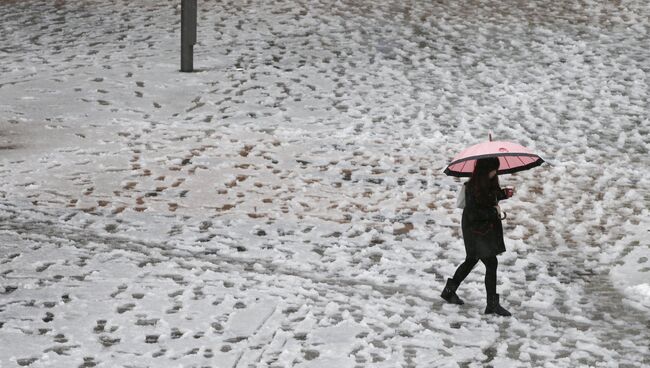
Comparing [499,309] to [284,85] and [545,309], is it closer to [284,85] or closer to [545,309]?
[545,309]

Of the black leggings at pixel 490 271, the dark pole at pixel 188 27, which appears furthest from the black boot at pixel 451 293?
the dark pole at pixel 188 27

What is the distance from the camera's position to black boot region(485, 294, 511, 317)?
7.17m

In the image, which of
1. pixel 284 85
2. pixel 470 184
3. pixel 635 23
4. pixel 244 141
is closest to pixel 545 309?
pixel 470 184

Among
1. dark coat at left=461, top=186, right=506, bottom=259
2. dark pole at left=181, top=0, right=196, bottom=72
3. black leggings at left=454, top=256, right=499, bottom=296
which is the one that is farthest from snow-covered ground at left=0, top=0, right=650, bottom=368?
dark coat at left=461, top=186, right=506, bottom=259

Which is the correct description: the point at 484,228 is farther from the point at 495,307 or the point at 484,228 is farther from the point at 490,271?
the point at 495,307

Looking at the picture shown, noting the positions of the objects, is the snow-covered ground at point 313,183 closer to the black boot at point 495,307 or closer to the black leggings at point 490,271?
the black boot at point 495,307

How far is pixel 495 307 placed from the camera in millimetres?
7180

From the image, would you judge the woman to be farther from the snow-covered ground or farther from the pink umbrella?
the snow-covered ground

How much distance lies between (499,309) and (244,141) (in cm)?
544

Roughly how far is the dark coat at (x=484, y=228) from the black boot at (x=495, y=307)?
1.11ft

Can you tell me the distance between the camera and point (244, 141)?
11953mm

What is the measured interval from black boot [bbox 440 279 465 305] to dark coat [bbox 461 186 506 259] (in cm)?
44

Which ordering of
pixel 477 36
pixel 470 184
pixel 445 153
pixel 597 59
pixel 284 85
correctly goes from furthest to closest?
pixel 477 36
pixel 597 59
pixel 284 85
pixel 445 153
pixel 470 184

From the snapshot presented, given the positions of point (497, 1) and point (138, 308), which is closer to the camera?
point (138, 308)
